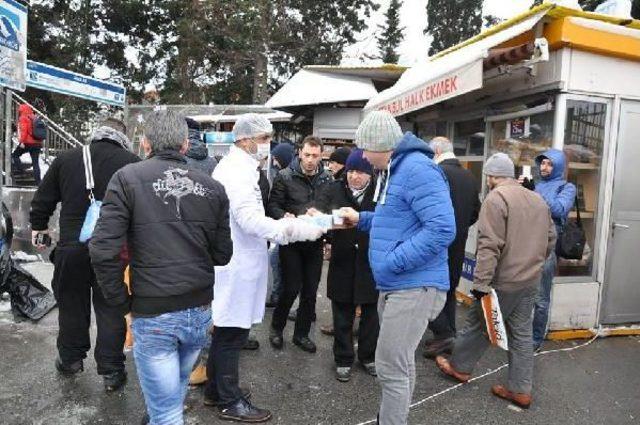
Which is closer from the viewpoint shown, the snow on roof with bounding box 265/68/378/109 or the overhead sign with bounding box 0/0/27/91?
the overhead sign with bounding box 0/0/27/91

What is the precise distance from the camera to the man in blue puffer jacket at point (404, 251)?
7.96ft

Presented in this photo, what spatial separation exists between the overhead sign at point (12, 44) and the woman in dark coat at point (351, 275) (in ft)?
10.2

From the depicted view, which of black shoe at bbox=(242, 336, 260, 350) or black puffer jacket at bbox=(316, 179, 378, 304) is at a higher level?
black puffer jacket at bbox=(316, 179, 378, 304)

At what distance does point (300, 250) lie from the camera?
14.1ft

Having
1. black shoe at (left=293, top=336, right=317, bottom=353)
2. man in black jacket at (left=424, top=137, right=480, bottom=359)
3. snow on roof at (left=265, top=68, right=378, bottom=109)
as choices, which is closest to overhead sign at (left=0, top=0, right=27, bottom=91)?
black shoe at (left=293, top=336, right=317, bottom=353)

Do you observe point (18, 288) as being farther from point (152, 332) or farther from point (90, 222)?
point (152, 332)

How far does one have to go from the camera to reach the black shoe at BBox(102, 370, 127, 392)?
3.43 metres

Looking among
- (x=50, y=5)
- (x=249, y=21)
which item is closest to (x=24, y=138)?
(x=249, y=21)

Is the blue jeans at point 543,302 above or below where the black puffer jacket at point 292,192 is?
below

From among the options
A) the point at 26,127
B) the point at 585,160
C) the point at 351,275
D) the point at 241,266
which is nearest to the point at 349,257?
the point at 351,275

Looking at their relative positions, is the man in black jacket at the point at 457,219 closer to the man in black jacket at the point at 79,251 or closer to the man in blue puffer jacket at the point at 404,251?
the man in blue puffer jacket at the point at 404,251

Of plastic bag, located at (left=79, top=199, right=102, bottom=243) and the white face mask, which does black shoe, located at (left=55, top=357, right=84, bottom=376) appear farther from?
the white face mask

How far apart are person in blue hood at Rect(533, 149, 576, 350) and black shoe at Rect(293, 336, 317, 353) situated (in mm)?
1879

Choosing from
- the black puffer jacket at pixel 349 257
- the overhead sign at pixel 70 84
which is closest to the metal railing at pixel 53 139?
the overhead sign at pixel 70 84
